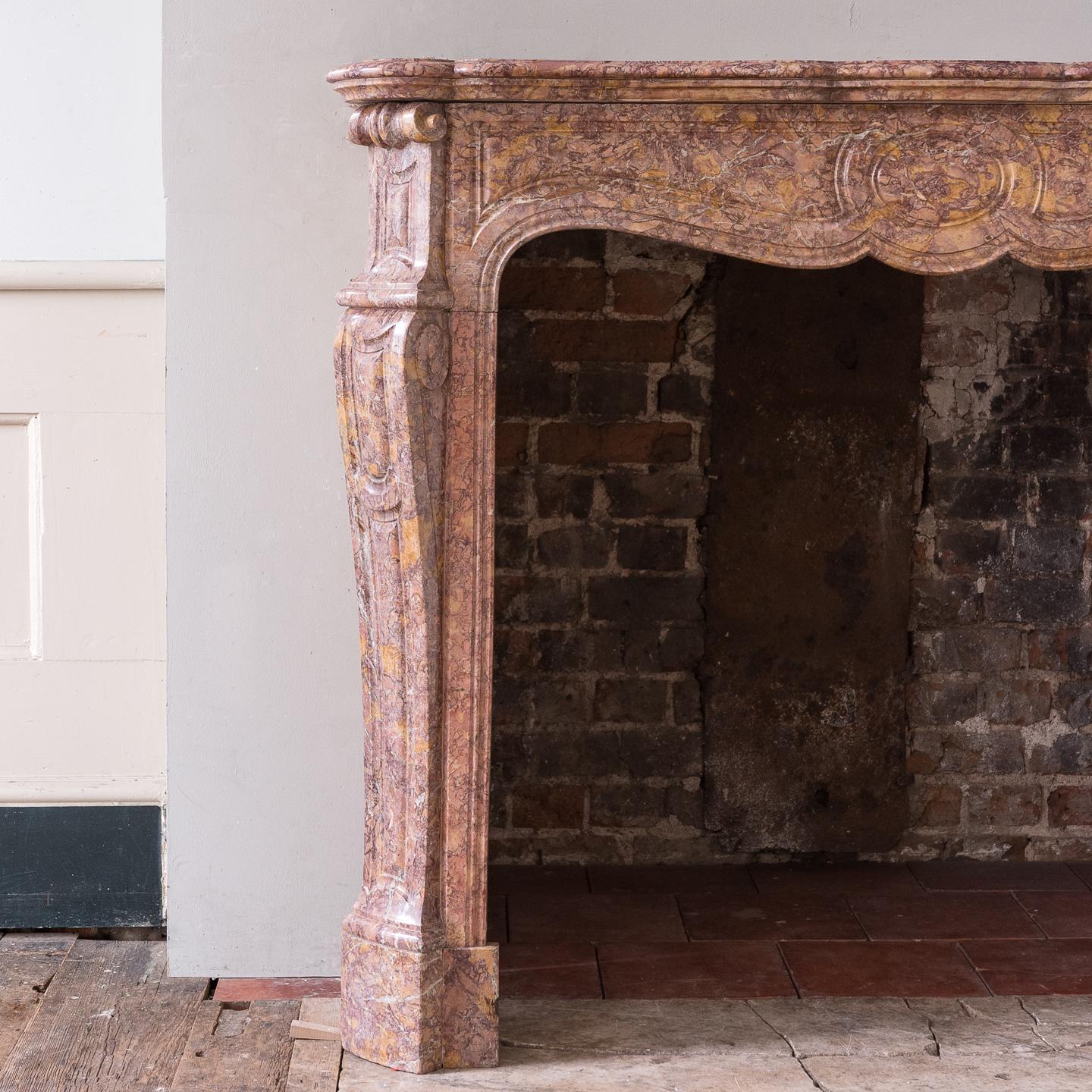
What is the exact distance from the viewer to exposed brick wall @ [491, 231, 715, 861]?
15.1ft

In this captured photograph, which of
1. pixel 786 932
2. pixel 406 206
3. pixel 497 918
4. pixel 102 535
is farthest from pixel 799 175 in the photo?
pixel 497 918

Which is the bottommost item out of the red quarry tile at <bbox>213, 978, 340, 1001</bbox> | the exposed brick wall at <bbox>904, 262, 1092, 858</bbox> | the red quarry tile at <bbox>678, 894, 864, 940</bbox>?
the red quarry tile at <bbox>213, 978, 340, 1001</bbox>

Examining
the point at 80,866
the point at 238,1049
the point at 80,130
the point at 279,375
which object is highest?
the point at 80,130

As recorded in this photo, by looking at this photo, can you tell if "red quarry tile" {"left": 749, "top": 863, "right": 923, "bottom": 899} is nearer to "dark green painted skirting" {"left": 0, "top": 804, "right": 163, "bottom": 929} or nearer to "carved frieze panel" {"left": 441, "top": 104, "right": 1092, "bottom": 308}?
"dark green painted skirting" {"left": 0, "top": 804, "right": 163, "bottom": 929}

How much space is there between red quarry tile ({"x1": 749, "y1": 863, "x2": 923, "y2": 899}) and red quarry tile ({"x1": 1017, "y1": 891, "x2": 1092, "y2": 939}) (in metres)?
0.34

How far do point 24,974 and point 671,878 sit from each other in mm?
1962

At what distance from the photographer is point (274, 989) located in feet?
12.3

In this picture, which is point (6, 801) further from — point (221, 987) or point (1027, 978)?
point (1027, 978)

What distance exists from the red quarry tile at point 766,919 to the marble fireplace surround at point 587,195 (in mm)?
1442

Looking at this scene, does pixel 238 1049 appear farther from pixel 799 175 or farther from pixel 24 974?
pixel 799 175

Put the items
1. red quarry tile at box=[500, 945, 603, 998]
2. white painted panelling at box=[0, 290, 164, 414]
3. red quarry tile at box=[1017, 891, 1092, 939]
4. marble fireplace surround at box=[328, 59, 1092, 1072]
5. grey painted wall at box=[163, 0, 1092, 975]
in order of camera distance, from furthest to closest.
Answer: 1. red quarry tile at box=[1017, 891, 1092, 939]
2. white painted panelling at box=[0, 290, 164, 414]
3. red quarry tile at box=[500, 945, 603, 998]
4. grey painted wall at box=[163, 0, 1092, 975]
5. marble fireplace surround at box=[328, 59, 1092, 1072]

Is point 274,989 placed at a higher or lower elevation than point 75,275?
lower

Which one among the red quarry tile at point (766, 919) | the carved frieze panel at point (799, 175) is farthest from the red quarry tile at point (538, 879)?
the carved frieze panel at point (799, 175)

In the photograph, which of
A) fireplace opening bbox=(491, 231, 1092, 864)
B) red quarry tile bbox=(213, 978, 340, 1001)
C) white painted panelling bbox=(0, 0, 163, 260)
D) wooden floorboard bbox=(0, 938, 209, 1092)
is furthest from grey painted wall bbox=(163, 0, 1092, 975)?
fireplace opening bbox=(491, 231, 1092, 864)
